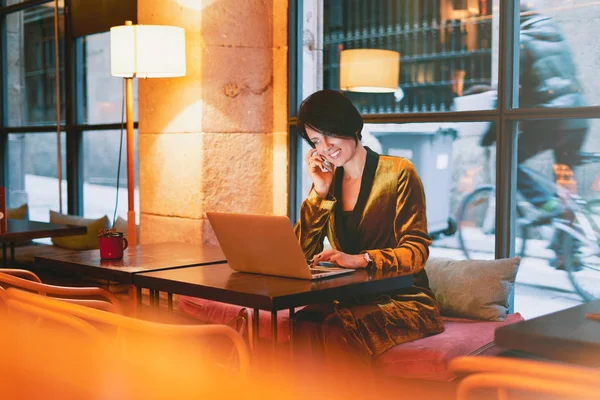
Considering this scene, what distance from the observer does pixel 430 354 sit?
3227 millimetres

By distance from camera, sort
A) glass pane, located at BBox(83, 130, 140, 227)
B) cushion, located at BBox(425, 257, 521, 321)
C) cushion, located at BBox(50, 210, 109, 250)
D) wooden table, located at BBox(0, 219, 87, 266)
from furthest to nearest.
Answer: glass pane, located at BBox(83, 130, 140, 227) → cushion, located at BBox(50, 210, 109, 250) → wooden table, located at BBox(0, 219, 87, 266) → cushion, located at BBox(425, 257, 521, 321)

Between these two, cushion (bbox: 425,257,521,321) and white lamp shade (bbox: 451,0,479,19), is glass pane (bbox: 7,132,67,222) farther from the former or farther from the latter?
cushion (bbox: 425,257,521,321)

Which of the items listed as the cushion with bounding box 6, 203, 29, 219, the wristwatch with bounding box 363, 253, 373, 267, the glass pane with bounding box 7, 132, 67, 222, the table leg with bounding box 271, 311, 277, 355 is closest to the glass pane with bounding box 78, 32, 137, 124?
the glass pane with bounding box 7, 132, 67, 222

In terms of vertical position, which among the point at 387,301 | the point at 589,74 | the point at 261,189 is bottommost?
the point at 387,301

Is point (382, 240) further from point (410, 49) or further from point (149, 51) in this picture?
point (149, 51)

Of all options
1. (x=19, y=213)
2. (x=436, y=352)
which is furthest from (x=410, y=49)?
(x=19, y=213)

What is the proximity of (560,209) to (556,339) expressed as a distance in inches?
87.9

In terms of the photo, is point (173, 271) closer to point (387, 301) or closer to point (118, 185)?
point (387, 301)

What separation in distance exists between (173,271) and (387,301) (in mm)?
912

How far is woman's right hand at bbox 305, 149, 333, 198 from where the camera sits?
3650 mm

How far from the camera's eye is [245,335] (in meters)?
3.68

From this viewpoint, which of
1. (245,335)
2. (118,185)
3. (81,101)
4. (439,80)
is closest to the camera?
(245,335)

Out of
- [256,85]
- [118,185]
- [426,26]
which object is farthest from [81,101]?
[426,26]

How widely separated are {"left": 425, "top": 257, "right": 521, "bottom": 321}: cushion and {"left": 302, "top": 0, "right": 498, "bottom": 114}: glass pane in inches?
36.3
